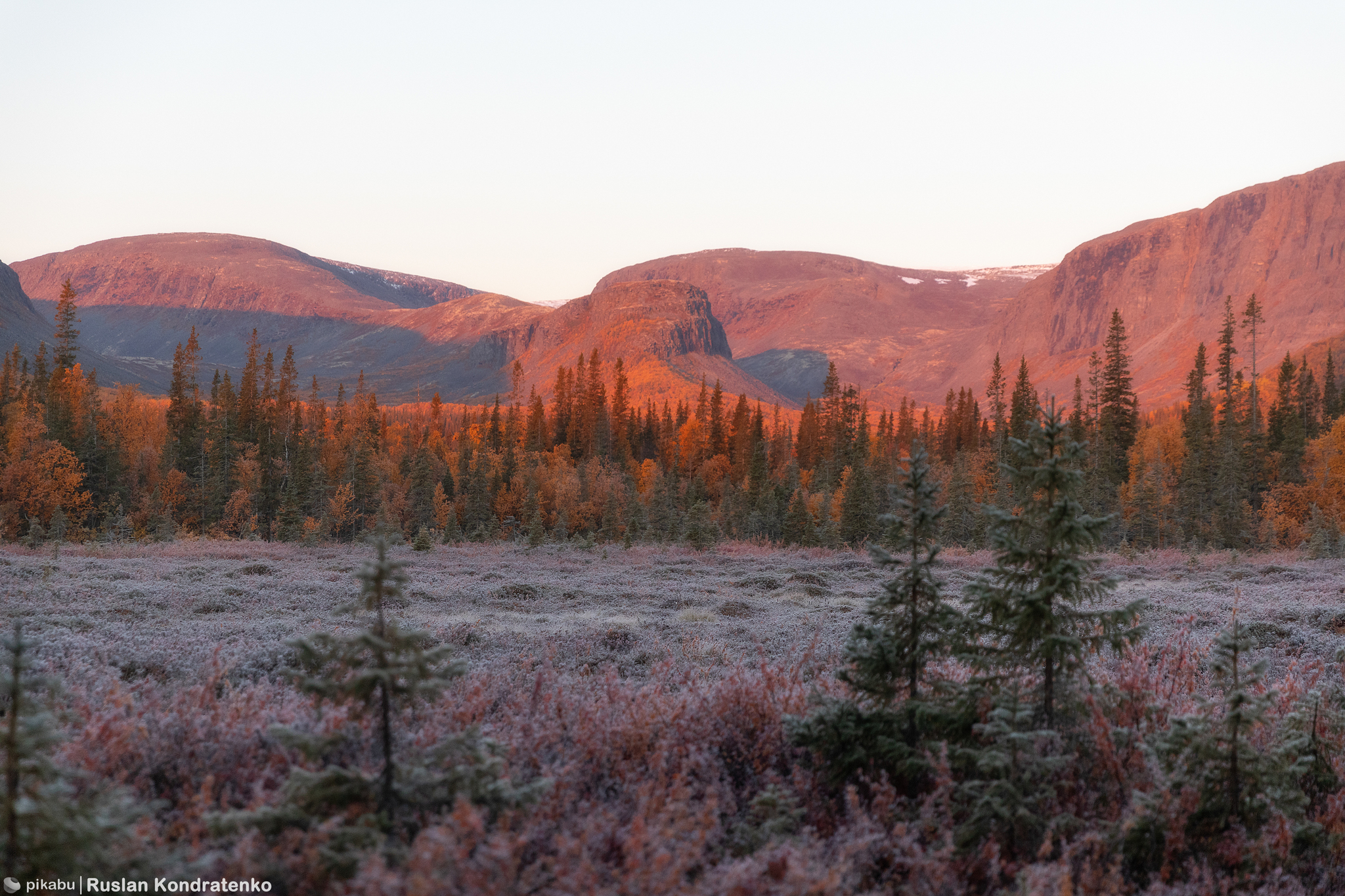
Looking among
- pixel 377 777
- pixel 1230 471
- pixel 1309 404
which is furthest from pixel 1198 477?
pixel 377 777

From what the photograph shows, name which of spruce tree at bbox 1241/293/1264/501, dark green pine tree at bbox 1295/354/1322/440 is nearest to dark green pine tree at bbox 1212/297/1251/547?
spruce tree at bbox 1241/293/1264/501

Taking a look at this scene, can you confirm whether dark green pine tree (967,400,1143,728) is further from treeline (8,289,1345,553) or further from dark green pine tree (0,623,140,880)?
treeline (8,289,1345,553)

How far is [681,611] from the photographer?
1689 cm

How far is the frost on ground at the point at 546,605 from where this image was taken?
1044 centimetres

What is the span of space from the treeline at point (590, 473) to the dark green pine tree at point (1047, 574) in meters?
33.6

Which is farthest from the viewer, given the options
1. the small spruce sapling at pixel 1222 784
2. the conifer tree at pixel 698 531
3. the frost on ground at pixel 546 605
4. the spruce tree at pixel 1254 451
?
the spruce tree at pixel 1254 451

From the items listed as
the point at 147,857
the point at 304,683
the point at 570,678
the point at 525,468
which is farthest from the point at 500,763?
the point at 525,468

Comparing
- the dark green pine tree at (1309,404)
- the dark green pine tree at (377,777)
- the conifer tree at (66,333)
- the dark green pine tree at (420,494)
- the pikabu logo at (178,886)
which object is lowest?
the dark green pine tree at (420,494)

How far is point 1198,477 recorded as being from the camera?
6334cm

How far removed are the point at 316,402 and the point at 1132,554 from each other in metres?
104

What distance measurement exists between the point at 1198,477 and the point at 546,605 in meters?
64.1

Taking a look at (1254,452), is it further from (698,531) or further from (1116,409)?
(698,531)

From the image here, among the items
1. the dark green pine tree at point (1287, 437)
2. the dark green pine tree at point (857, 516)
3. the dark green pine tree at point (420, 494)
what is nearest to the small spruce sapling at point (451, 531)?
the dark green pine tree at point (420, 494)

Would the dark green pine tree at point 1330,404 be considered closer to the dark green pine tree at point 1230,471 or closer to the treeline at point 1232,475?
the treeline at point 1232,475
